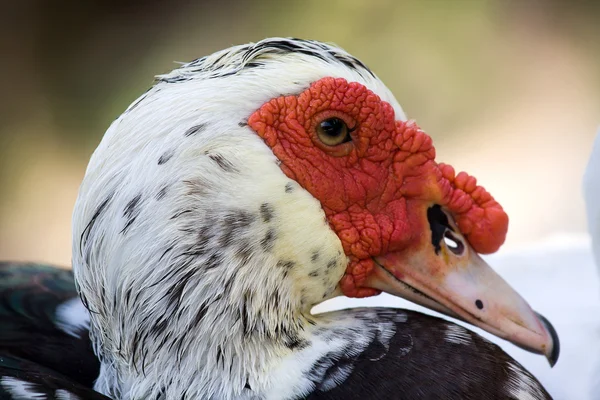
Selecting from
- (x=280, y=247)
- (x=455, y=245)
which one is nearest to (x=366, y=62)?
(x=455, y=245)

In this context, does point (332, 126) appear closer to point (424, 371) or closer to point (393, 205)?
point (393, 205)

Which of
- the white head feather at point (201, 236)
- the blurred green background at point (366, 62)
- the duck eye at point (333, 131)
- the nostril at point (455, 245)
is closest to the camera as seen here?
the white head feather at point (201, 236)

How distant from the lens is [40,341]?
2223mm

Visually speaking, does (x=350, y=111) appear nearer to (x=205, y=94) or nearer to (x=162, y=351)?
(x=205, y=94)

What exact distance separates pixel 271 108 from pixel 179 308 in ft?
1.55

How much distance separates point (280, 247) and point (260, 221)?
7 centimetres

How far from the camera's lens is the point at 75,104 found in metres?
5.46

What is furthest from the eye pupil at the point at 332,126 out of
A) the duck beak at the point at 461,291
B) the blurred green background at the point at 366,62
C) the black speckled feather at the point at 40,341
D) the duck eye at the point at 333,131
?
the blurred green background at the point at 366,62

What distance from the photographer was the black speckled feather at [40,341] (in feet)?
6.27

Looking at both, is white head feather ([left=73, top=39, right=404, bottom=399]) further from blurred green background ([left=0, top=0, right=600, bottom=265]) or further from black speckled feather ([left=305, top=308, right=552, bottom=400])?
blurred green background ([left=0, top=0, right=600, bottom=265])

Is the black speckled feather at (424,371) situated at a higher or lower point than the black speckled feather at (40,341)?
higher

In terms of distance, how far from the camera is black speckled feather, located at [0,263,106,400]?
6.27ft

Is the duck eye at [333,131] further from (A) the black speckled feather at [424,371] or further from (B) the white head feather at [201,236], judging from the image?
(A) the black speckled feather at [424,371]

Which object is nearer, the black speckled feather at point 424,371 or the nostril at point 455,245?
the black speckled feather at point 424,371
